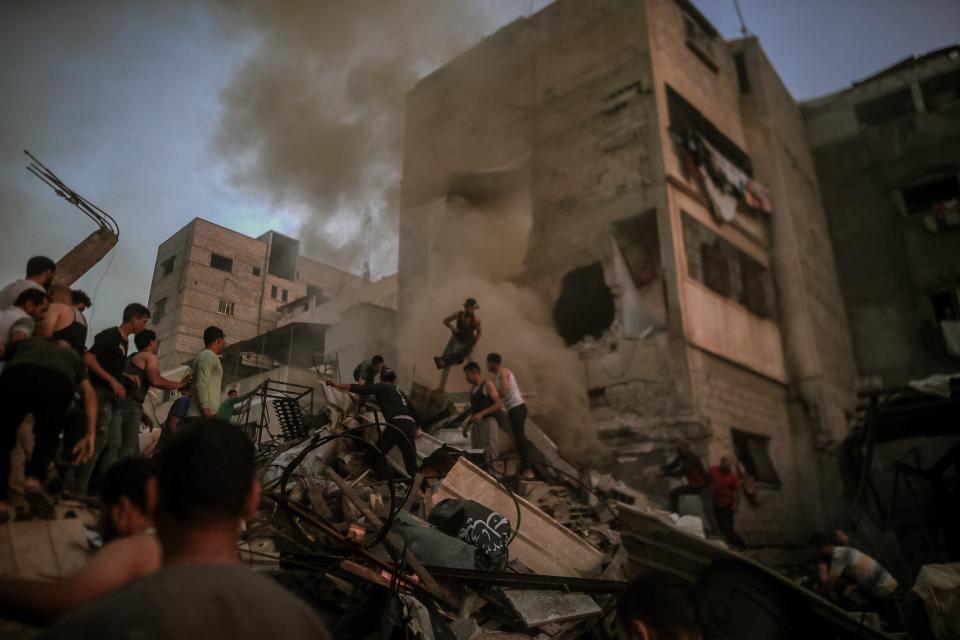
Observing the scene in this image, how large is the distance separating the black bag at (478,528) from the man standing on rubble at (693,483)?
15.1ft

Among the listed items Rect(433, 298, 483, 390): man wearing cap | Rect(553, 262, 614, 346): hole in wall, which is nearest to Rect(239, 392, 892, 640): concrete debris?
Rect(433, 298, 483, 390): man wearing cap

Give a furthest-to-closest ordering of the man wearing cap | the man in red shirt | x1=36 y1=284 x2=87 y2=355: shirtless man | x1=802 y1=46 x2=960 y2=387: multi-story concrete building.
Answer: x1=802 y1=46 x2=960 y2=387: multi-story concrete building
the man wearing cap
the man in red shirt
x1=36 y1=284 x2=87 y2=355: shirtless man

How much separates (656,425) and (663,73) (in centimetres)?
721

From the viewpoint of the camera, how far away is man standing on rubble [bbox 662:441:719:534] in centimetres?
843

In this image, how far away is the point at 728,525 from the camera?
8203mm

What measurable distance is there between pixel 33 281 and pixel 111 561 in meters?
3.04

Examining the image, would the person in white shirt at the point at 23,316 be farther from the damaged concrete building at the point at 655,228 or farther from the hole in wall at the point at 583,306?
the hole in wall at the point at 583,306

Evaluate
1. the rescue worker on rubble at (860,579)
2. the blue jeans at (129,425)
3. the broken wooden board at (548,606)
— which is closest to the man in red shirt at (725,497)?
the rescue worker on rubble at (860,579)

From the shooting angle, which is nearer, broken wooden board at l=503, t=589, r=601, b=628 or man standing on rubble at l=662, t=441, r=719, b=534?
broken wooden board at l=503, t=589, r=601, b=628

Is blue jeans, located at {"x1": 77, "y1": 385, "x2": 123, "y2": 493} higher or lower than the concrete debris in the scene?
higher

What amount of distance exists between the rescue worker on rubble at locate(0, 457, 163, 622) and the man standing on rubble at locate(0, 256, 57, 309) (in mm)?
2227

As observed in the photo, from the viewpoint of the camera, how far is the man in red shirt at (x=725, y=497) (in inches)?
323

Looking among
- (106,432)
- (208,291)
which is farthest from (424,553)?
(208,291)

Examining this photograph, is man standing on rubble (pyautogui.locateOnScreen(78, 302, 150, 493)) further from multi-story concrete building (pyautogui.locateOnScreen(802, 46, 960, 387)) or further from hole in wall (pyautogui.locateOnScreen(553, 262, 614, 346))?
multi-story concrete building (pyautogui.locateOnScreen(802, 46, 960, 387))
